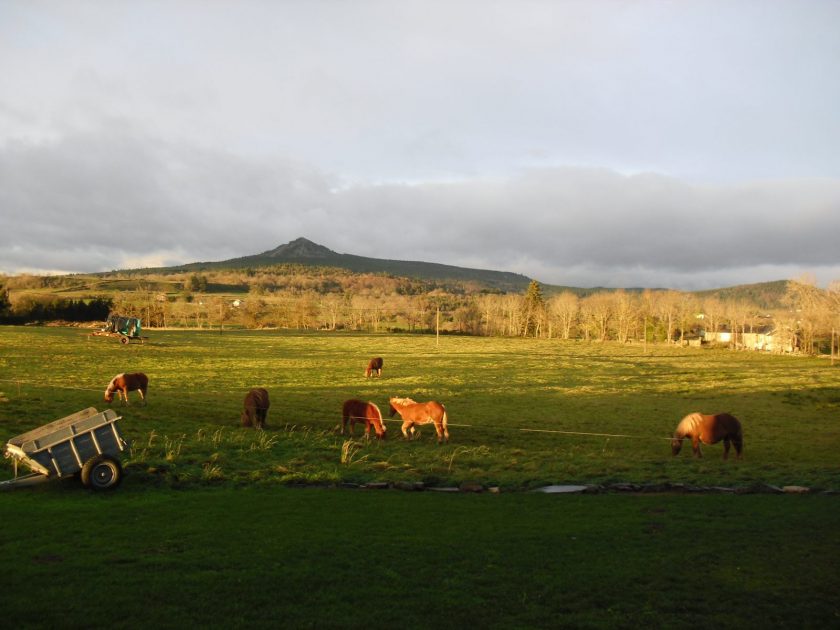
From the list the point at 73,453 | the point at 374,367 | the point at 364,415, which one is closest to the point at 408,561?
the point at 73,453

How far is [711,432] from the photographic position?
20078 millimetres

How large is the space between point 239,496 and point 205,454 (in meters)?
4.18

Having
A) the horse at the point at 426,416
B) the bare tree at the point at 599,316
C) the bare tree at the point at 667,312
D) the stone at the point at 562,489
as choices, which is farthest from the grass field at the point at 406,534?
the bare tree at the point at 599,316

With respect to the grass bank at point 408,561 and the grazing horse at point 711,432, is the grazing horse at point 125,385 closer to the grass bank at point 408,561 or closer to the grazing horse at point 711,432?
the grass bank at point 408,561

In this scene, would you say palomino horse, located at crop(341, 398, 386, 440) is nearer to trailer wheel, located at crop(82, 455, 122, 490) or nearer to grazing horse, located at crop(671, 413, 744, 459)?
trailer wheel, located at crop(82, 455, 122, 490)

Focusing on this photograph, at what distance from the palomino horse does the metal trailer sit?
9.46 m

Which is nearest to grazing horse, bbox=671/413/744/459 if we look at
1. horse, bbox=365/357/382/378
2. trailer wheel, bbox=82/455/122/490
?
trailer wheel, bbox=82/455/122/490

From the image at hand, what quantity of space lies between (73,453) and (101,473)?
683mm

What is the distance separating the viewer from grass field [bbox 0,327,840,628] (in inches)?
275

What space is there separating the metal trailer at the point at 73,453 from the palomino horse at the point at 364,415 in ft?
31.0

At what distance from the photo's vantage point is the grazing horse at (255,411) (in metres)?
20.8

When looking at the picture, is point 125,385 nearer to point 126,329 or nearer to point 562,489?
point 562,489

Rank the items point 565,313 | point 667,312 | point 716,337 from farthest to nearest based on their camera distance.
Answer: point 565,313
point 716,337
point 667,312

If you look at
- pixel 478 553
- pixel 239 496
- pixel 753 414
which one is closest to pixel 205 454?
pixel 239 496
